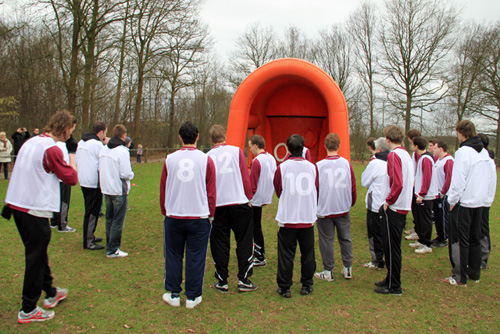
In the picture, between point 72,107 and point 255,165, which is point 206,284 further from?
point 72,107

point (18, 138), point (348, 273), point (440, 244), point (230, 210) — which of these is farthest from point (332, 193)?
point (18, 138)

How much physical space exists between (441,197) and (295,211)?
3.36 m

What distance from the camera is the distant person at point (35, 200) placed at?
3.36m

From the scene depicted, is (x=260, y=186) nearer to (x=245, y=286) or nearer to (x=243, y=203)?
(x=243, y=203)

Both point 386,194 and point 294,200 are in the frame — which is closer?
point 294,200

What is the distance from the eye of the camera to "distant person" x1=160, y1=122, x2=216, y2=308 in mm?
3666

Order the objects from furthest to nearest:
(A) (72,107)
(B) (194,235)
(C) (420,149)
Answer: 1. (A) (72,107)
2. (C) (420,149)
3. (B) (194,235)

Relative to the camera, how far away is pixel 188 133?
3811 millimetres

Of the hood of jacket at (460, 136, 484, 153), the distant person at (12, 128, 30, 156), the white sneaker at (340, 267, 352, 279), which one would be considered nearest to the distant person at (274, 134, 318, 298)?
the white sneaker at (340, 267, 352, 279)

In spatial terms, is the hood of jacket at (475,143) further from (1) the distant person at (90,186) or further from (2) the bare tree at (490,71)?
(2) the bare tree at (490,71)

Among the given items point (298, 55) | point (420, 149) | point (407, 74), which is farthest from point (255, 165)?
point (298, 55)

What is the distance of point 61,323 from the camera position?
3.43m

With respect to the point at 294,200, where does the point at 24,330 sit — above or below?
below

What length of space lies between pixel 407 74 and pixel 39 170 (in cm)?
2572
